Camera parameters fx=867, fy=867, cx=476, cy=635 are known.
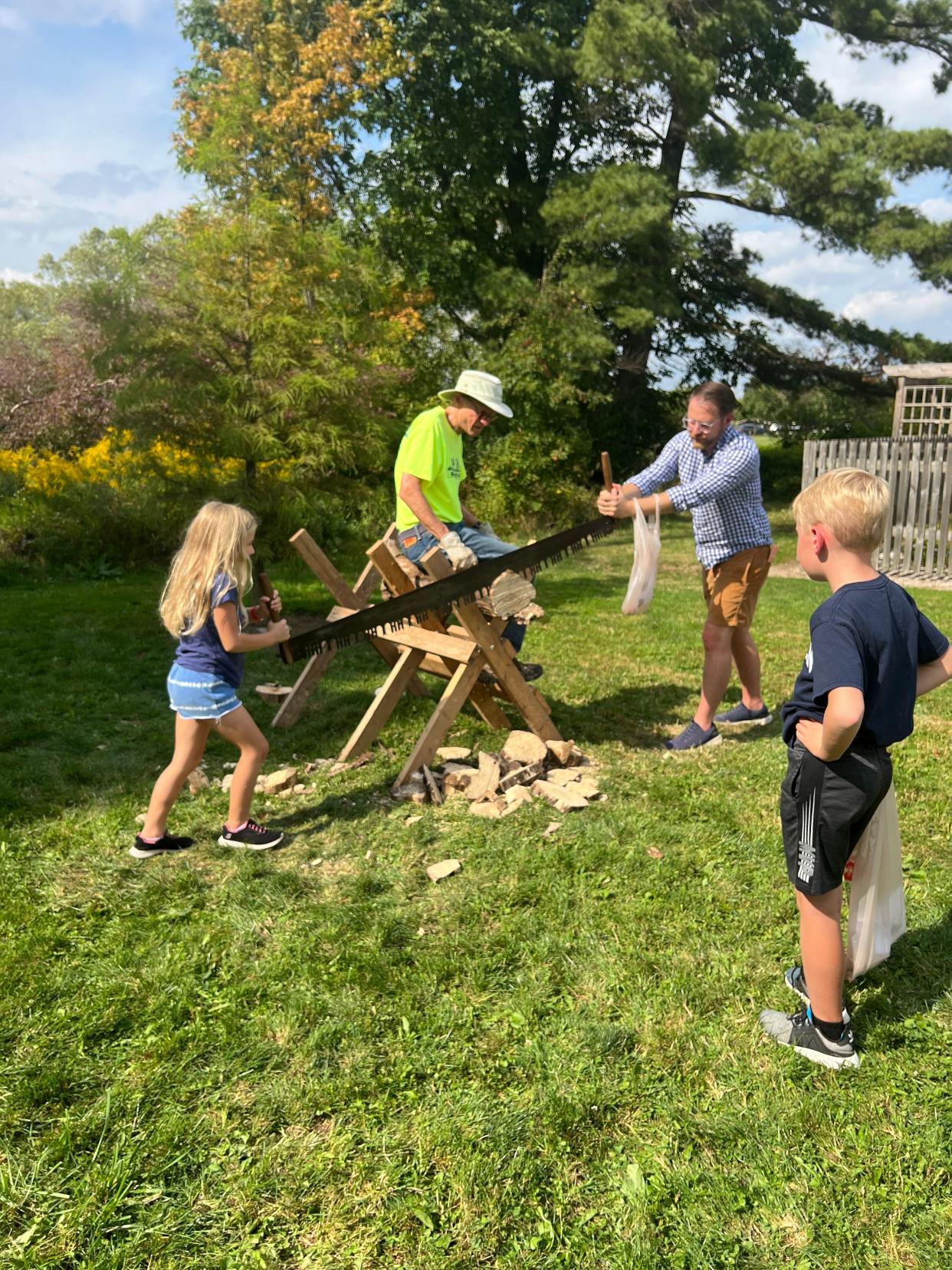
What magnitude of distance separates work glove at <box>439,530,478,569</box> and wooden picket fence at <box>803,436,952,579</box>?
8498 millimetres

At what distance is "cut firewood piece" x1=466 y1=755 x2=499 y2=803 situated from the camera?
4.77 metres

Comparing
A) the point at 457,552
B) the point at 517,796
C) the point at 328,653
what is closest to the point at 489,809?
the point at 517,796

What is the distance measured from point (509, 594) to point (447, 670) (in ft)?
3.18

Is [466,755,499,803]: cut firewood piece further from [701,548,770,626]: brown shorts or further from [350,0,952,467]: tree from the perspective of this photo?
[350,0,952,467]: tree

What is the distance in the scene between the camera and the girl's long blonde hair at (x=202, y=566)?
393cm

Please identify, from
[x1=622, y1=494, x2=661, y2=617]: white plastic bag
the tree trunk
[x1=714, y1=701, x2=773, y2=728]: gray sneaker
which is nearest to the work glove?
[x1=622, y1=494, x2=661, y2=617]: white plastic bag

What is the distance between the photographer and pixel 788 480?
22766mm

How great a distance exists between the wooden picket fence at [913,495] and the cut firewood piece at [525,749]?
8434 millimetres

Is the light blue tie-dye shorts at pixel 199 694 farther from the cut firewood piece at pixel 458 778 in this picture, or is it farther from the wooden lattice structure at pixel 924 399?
the wooden lattice structure at pixel 924 399

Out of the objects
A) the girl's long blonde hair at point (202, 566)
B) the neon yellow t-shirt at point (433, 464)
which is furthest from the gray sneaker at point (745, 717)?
the girl's long blonde hair at point (202, 566)

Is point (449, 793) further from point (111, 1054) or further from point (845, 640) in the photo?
point (845, 640)

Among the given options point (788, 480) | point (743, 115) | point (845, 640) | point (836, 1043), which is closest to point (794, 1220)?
point (836, 1043)

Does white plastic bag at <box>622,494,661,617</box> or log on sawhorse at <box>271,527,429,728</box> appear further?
log on sawhorse at <box>271,527,429,728</box>

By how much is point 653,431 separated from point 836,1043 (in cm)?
2102
